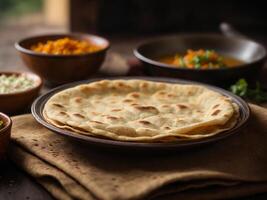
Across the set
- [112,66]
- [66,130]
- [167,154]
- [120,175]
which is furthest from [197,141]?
[112,66]

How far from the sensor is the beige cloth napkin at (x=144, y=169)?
6.08 ft

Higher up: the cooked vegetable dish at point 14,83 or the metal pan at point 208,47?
the metal pan at point 208,47

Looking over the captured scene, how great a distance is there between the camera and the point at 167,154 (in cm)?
205

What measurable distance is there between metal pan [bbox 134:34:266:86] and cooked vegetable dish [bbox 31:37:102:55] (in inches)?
12.3

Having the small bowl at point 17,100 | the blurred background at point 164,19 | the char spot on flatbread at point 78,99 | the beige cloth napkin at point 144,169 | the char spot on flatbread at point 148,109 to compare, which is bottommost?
the blurred background at point 164,19

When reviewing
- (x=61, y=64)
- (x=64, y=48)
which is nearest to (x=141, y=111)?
(x=61, y=64)

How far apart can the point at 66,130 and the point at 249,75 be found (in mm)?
1407

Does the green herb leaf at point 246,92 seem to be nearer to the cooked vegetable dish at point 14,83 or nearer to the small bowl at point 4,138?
the cooked vegetable dish at point 14,83

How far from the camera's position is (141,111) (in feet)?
7.54

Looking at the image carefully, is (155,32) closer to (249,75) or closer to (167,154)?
(249,75)

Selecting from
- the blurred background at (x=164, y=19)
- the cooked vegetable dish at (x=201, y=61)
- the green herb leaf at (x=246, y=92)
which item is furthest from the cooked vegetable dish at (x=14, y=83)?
the blurred background at (x=164, y=19)

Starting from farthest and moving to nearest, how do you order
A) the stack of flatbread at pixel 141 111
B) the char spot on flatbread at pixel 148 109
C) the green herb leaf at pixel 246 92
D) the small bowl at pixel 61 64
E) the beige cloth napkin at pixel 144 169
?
the small bowl at pixel 61 64 → the green herb leaf at pixel 246 92 → the char spot on flatbread at pixel 148 109 → the stack of flatbread at pixel 141 111 → the beige cloth napkin at pixel 144 169

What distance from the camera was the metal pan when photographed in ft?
9.71

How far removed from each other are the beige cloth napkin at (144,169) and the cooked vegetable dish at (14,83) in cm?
50
